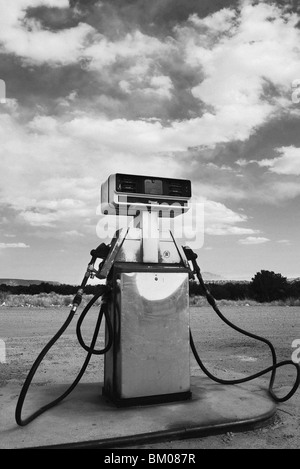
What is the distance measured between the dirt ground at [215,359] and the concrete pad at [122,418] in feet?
Result: 0.30

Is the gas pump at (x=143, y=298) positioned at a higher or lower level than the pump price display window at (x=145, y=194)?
lower

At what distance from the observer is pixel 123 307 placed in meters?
3.83

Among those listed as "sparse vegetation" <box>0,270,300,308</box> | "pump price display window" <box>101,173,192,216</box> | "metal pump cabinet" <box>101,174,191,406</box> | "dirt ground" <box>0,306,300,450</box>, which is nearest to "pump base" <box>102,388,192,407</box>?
"metal pump cabinet" <box>101,174,191,406</box>

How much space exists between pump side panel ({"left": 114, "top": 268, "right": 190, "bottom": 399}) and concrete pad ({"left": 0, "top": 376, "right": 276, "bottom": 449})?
193 millimetres

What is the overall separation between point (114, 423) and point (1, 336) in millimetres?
6318

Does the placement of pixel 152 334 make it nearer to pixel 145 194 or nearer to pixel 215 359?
pixel 145 194

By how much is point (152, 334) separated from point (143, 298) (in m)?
0.32

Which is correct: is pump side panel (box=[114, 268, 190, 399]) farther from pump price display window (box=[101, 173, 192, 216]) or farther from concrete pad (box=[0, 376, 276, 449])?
pump price display window (box=[101, 173, 192, 216])

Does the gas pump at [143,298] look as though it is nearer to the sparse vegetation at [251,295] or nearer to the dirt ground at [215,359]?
the dirt ground at [215,359]

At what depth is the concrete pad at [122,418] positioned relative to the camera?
3.09 m

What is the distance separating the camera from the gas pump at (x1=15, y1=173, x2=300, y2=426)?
383 centimetres

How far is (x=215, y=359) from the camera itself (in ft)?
21.5

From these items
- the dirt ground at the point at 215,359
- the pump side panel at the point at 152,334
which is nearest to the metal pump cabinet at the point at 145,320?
the pump side panel at the point at 152,334
